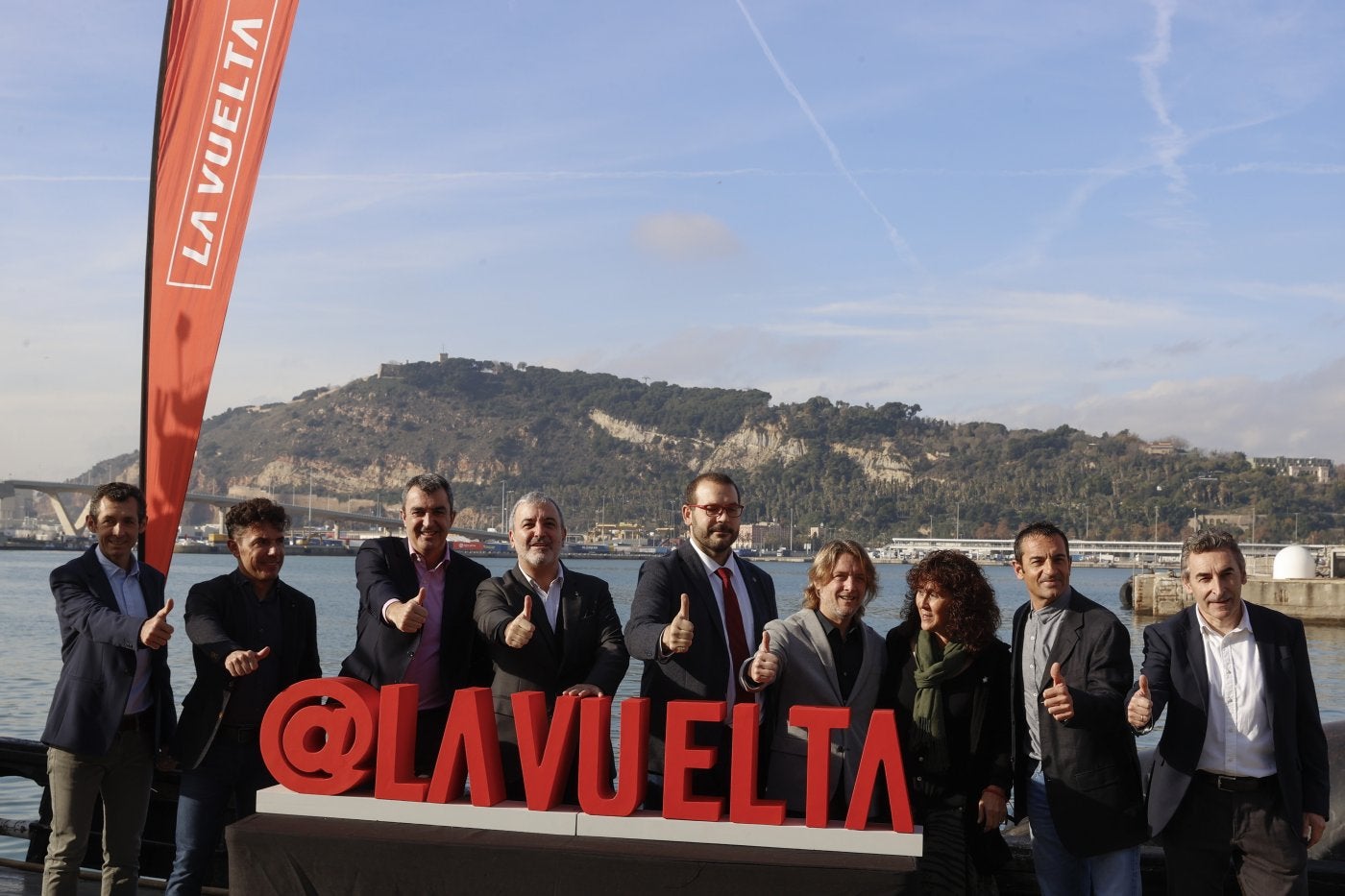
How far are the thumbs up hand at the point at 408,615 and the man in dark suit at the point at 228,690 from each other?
447 millimetres

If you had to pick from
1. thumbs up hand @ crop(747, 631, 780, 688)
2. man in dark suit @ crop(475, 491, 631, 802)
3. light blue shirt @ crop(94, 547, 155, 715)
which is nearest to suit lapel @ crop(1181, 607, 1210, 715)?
thumbs up hand @ crop(747, 631, 780, 688)

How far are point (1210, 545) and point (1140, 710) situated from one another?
531 millimetres

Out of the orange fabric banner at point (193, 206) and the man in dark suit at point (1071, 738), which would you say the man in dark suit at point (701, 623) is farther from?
the orange fabric banner at point (193, 206)

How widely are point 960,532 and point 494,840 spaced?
384 ft

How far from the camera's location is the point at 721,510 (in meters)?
4.13

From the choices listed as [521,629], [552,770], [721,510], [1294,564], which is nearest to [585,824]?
[552,770]

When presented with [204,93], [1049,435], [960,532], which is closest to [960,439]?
[1049,435]

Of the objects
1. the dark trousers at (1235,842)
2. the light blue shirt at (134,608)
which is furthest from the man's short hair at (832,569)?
the light blue shirt at (134,608)

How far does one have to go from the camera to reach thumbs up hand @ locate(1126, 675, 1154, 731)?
12.0 ft

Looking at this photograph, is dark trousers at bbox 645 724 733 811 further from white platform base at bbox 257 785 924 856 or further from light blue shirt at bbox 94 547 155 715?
light blue shirt at bbox 94 547 155 715

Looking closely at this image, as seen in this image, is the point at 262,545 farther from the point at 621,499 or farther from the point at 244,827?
the point at 621,499

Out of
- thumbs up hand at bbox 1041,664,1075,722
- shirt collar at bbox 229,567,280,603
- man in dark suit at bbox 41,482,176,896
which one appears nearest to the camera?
thumbs up hand at bbox 1041,664,1075,722

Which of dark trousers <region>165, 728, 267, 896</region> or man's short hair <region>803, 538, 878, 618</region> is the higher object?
man's short hair <region>803, 538, 878, 618</region>

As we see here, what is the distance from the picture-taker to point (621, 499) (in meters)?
134
